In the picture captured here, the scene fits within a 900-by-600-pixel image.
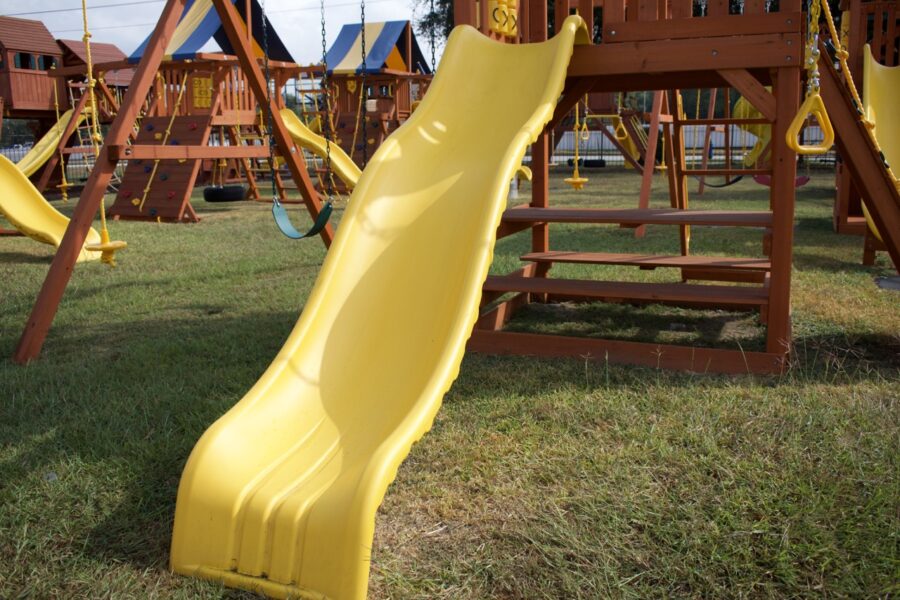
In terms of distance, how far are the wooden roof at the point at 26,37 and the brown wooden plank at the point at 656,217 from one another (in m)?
19.3

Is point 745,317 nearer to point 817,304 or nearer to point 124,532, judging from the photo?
point 817,304

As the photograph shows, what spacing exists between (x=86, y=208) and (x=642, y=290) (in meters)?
3.27

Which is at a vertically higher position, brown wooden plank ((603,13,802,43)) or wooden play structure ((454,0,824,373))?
brown wooden plank ((603,13,802,43))

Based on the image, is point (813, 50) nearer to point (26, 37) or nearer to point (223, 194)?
point (223, 194)

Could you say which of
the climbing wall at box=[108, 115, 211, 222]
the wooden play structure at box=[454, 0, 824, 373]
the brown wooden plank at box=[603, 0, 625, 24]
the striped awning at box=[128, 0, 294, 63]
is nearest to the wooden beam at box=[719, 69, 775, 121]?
the wooden play structure at box=[454, 0, 824, 373]

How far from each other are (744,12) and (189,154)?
3.54m

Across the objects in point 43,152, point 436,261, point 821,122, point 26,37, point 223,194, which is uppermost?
point 26,37

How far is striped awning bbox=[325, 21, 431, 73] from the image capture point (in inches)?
849

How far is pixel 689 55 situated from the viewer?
14.2ft

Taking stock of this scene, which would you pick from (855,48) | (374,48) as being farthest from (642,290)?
(374,48)

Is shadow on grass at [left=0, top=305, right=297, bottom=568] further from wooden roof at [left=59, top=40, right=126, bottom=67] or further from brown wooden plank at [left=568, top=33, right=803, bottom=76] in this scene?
wooden roof at [left=59, top=40, right=126, bottom=67]

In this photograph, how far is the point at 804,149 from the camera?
3.53 metres

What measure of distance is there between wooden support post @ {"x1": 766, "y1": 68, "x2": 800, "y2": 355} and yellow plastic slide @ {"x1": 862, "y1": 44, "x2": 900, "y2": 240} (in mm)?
3194

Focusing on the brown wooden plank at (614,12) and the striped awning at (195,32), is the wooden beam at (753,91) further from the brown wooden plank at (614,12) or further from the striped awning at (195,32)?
the striped awning at (195,32)
